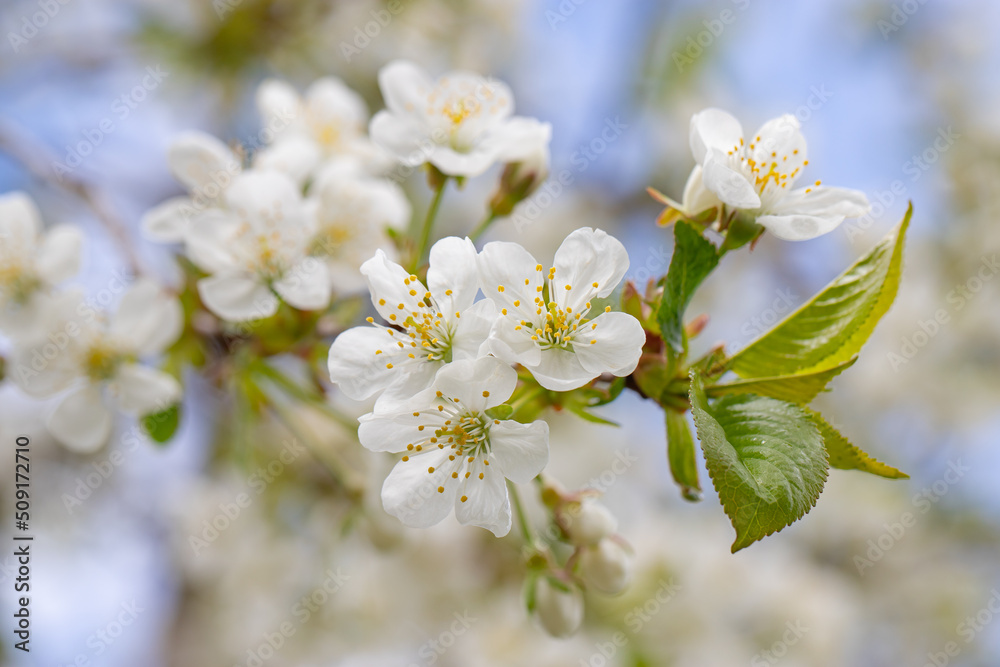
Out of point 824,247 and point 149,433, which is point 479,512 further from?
point 824,247

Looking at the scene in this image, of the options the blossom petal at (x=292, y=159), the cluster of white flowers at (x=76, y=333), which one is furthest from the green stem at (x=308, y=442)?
the blossom petal at (x=292, y=159)

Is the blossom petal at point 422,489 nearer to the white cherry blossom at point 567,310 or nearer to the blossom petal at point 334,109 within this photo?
the white cherry blossom at point 567,310

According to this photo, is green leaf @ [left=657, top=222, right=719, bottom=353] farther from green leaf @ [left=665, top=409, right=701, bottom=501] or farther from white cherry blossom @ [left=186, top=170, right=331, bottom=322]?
white cherry blossom @ [left=186, top=170, right=331, bottom=322]

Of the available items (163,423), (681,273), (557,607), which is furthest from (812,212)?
(163,423)

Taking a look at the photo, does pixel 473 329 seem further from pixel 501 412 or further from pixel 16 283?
pixel 16 283

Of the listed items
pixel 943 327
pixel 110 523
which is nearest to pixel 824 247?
pixel 943 327

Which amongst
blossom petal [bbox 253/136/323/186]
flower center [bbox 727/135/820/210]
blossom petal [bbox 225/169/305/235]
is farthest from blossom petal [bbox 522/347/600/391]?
blossom petal [bbox 253/136/323/186]
